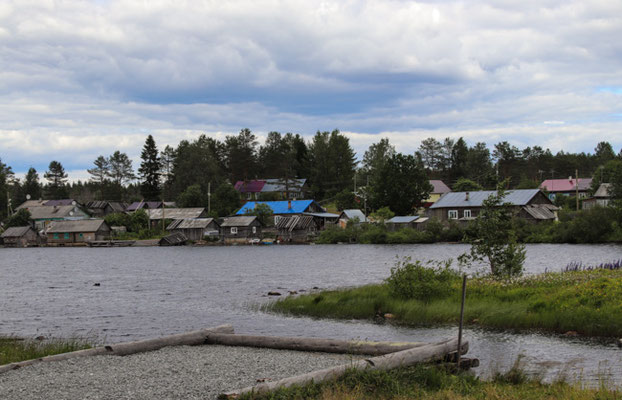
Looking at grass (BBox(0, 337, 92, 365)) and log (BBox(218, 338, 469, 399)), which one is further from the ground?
log (BBox(218, 338, 469, 399))

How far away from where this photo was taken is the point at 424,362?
16016 millimetres

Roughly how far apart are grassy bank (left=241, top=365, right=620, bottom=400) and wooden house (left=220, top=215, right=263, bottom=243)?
102 metres

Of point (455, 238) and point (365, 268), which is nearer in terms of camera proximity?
point (365, 268)

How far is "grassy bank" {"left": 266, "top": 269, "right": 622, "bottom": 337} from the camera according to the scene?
77.2 feet

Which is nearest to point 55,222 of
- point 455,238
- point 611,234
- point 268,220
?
point 268,220

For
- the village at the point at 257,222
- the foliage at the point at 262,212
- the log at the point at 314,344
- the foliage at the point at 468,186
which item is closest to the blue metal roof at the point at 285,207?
the village at the point at 257,222

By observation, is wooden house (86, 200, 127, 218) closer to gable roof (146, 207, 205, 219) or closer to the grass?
gable roof (146, 207, 205, 219)

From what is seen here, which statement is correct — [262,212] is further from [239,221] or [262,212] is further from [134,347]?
[134,347]

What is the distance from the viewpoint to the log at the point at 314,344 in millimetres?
16923

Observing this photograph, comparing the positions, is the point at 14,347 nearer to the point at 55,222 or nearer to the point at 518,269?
the point at 518,269

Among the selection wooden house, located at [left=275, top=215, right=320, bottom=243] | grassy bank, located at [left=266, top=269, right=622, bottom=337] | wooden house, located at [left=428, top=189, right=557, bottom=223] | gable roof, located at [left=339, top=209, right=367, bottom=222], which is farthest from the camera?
gable roof, located at [left=339, top=209, right=367, bottom=222]

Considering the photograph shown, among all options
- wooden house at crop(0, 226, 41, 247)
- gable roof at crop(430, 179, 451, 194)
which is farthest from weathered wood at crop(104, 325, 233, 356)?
gable roof at crop(430, 179, 451, 194)

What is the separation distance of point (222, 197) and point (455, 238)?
57272 millimetres

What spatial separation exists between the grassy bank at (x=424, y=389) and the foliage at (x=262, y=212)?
106m
